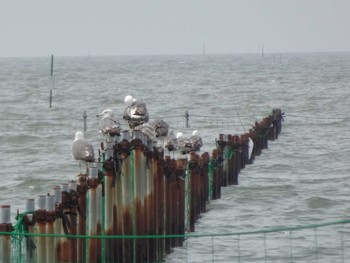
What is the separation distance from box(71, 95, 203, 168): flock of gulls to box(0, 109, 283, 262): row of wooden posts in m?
0.73

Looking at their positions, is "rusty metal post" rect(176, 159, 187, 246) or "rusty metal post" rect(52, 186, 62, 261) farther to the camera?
"rusty metal post" rect(176, 159, 187, 246)

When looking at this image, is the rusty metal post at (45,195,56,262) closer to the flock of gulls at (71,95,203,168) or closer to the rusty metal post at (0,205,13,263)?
the rusty metal post at (0,205,13,263)

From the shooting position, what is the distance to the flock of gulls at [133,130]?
66.3 ft

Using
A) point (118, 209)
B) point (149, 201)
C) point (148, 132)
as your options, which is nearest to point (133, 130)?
point (149, 201)

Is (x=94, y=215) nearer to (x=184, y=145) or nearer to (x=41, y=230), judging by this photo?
(x=41, y=230)

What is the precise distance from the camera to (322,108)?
5900 cm

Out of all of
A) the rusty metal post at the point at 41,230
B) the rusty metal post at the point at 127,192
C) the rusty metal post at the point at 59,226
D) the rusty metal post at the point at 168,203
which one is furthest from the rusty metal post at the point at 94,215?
the rusty metal post at the point at 168,203

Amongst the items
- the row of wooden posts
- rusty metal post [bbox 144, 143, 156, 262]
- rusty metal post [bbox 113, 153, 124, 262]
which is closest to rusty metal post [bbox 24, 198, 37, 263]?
the row of wooden posts

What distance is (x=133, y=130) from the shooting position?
20.0 meters

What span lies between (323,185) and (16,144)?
1516 cm

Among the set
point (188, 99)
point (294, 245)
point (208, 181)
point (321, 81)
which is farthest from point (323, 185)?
point (321, 81)

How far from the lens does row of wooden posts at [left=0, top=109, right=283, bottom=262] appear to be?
15367mm

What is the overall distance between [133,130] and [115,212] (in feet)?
8.22

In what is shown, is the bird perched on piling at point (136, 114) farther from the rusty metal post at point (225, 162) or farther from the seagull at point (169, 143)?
the rusty metal post at point (225, 162)
